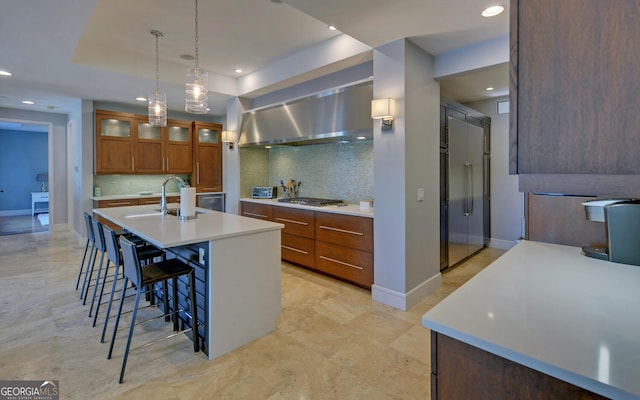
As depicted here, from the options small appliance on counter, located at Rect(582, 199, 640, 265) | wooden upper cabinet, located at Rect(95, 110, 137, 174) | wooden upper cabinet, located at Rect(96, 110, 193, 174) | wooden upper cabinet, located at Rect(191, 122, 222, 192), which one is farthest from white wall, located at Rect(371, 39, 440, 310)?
wooden upper cabinet, located at Rect(95, 110, 137, 174)

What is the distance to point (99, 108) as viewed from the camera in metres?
5.74

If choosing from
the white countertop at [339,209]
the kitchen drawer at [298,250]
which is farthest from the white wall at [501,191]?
the kitchen drawer at [298,250]

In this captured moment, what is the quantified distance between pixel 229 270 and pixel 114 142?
15.8 ft

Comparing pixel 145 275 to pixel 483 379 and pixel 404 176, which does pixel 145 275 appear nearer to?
pixel 483 379

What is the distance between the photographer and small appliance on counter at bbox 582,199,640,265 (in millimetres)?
1411

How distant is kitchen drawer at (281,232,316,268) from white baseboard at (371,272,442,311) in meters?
1.04

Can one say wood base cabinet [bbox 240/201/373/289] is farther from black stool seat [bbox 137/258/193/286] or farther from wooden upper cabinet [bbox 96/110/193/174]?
wooden upper cabinet [bbox 96/110/193/174]

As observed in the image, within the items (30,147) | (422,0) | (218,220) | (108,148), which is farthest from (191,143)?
(30,147)

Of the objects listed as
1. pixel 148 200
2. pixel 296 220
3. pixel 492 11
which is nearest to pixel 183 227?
pixel 296 220

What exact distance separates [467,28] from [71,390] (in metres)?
3.91

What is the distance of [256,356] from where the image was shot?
2.30 meters

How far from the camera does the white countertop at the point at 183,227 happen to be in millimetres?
2158

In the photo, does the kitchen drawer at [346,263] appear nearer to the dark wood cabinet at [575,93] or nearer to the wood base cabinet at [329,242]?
the wood base cabinet at [329,242]

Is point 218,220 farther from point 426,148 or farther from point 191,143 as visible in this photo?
point 191,143
